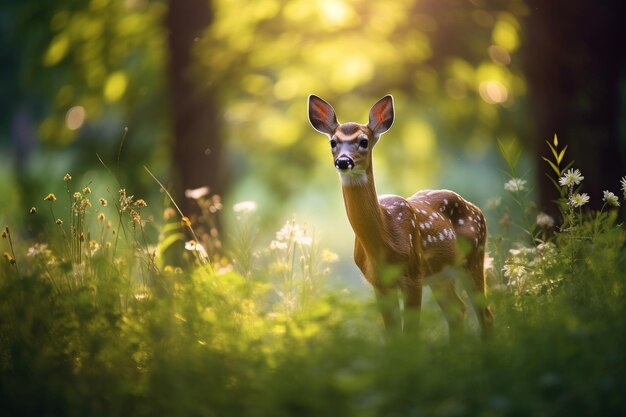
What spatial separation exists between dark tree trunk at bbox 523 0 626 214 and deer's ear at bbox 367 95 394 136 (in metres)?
3.60

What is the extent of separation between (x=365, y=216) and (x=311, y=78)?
578 cm

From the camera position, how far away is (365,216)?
14.8 feet

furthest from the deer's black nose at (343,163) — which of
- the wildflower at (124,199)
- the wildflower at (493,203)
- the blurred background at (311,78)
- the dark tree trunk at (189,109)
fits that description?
Result: the dark tree trunk at (189,109)

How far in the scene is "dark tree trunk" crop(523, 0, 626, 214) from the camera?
26.6ft

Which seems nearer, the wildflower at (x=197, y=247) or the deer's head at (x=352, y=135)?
the deer's head at (x=352, y=135)

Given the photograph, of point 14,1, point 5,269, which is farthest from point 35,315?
point 14,1

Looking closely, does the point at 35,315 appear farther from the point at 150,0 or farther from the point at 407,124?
the point at 407,124

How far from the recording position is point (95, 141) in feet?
35.3

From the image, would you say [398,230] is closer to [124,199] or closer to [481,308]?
[481,308]

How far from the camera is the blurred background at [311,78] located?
8227 millimetres

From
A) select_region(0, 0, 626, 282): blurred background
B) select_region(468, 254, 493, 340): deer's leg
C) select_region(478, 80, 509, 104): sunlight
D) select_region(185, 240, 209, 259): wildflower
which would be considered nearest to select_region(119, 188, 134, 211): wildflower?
select_region(185, 240, 209, 259): wildflower

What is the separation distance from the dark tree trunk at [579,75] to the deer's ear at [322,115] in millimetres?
3663

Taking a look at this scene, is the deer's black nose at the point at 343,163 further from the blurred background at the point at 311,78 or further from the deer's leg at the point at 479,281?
the blurred background at the point at 311,78

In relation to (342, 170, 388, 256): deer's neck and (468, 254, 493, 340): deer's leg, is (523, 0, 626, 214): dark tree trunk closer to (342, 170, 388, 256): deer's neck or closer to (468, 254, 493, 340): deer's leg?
(468, 254, 493, 340): deer's leg
